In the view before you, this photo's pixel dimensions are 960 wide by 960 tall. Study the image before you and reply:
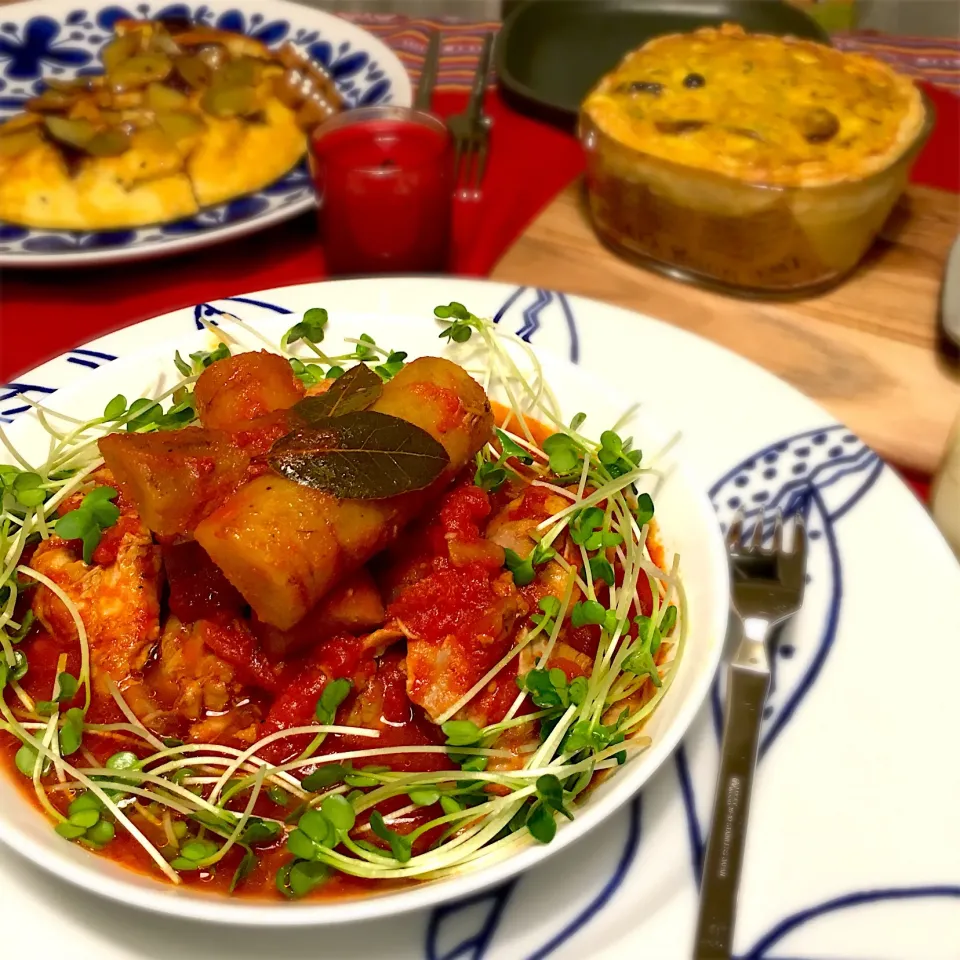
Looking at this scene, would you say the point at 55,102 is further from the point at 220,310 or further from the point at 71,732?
the point at 71,732

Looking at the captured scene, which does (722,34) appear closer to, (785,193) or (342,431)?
(785,193)

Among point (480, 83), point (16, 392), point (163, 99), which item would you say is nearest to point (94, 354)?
point (16, 392)

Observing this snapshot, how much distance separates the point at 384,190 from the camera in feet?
12.4

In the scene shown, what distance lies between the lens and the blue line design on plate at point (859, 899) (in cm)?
182

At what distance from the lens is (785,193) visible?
11.8 feet

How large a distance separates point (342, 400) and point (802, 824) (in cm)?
136

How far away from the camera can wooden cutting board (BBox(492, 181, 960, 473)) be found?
336cm

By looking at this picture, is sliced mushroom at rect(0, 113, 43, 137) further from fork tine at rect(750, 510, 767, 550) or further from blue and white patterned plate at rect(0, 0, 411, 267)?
fork tine at rect(750, 510, 767, 550)

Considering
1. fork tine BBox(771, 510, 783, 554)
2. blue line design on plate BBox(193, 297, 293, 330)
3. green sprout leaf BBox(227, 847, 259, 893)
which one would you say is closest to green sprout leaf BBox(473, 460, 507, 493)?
fork tine BBox(771, 510, 783, 554)

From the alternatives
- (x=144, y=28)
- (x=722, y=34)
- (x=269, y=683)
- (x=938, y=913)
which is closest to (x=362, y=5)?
(x=144, y=28)

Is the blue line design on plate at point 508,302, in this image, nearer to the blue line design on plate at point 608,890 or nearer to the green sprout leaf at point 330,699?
the green sprout leaf at point 330,699

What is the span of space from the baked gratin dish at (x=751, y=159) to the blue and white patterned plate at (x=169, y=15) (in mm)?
1199

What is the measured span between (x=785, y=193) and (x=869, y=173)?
0.34m

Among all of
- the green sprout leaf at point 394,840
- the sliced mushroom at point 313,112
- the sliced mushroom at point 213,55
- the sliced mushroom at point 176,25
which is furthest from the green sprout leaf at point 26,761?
the sliced mushroom at point 176,25
